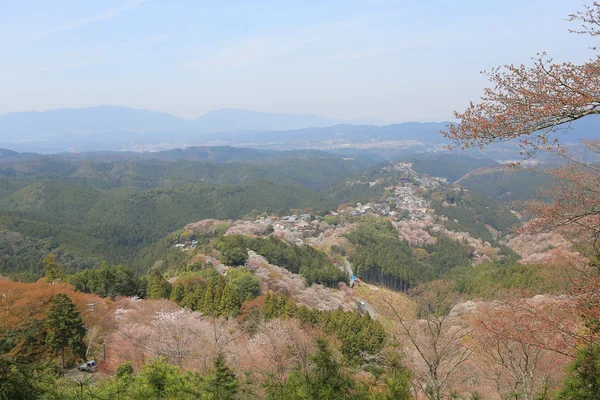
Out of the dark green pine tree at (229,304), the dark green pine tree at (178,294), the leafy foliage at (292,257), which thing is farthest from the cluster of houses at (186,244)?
the dark green pine tree at (229,304)

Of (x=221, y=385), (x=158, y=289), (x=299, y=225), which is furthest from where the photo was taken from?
(x=299, y=225)

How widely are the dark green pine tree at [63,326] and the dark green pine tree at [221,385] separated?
46.9ft

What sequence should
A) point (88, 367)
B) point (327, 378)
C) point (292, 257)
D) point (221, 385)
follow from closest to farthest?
point (327, 378), point (221, 385), point (88, 367), point (292, 257)

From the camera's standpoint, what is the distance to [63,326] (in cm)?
1549

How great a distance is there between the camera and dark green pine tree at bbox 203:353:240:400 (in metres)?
5.08

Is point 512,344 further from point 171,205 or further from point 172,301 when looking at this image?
point 171,205

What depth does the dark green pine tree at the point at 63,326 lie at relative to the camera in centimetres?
1548

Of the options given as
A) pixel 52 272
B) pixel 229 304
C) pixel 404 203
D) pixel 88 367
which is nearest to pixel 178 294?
pixel 229 304

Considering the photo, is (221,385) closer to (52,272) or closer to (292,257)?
(52,272)

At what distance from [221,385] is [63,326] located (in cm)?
1461

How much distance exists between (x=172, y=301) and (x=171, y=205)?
72487 mm

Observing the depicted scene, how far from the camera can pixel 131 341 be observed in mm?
16406

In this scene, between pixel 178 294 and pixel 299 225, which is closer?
pixel 178 294

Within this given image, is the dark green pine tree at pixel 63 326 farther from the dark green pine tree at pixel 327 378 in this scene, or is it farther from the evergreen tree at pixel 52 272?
the dark green pine tree at pixel 327 378
